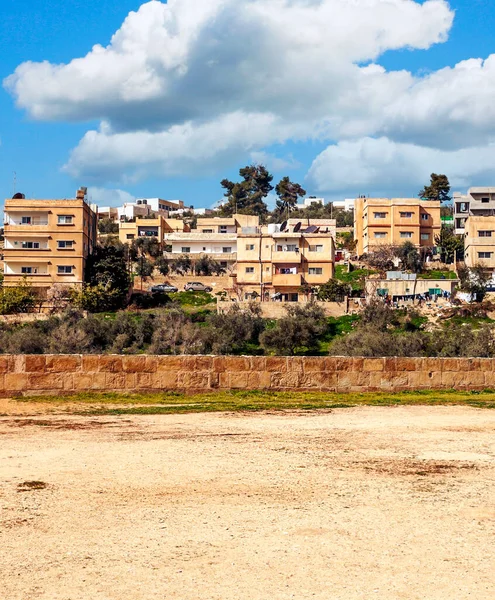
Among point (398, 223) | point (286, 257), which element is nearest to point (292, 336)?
point (286, 257)

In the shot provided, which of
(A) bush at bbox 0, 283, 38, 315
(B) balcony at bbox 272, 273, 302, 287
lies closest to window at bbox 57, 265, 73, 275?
(A) bush at bbox 0, 283, 38, 315

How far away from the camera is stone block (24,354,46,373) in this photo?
15.3m

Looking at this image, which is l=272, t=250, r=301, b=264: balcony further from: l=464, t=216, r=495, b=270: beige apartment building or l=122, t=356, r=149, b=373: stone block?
l=122, t=356, r=149, b=373: stone block

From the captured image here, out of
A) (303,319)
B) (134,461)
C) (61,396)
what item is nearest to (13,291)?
(303,319)

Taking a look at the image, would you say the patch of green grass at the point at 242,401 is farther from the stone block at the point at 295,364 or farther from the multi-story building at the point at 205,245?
the multi-story building at the point at 205,245

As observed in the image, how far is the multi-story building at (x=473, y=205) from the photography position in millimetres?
91750

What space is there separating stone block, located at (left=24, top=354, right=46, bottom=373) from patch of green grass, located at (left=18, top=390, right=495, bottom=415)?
601 millimetres

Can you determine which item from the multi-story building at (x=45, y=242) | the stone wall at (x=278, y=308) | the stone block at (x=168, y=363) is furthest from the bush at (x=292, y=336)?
the stone block at (x=168, y=363)

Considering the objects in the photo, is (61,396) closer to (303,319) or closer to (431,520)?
(431,520)

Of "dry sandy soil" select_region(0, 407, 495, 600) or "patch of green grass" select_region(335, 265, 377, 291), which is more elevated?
"patch of green grass" select_region(335, 265, 377, 291)

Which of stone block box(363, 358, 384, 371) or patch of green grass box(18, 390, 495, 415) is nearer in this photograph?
patch of green grass box(18, 390, 495, 415)

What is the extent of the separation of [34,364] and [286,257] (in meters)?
59.5

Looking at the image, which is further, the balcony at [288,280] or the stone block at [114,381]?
the balcony at [288,280]

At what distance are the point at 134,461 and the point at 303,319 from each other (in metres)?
48.4
